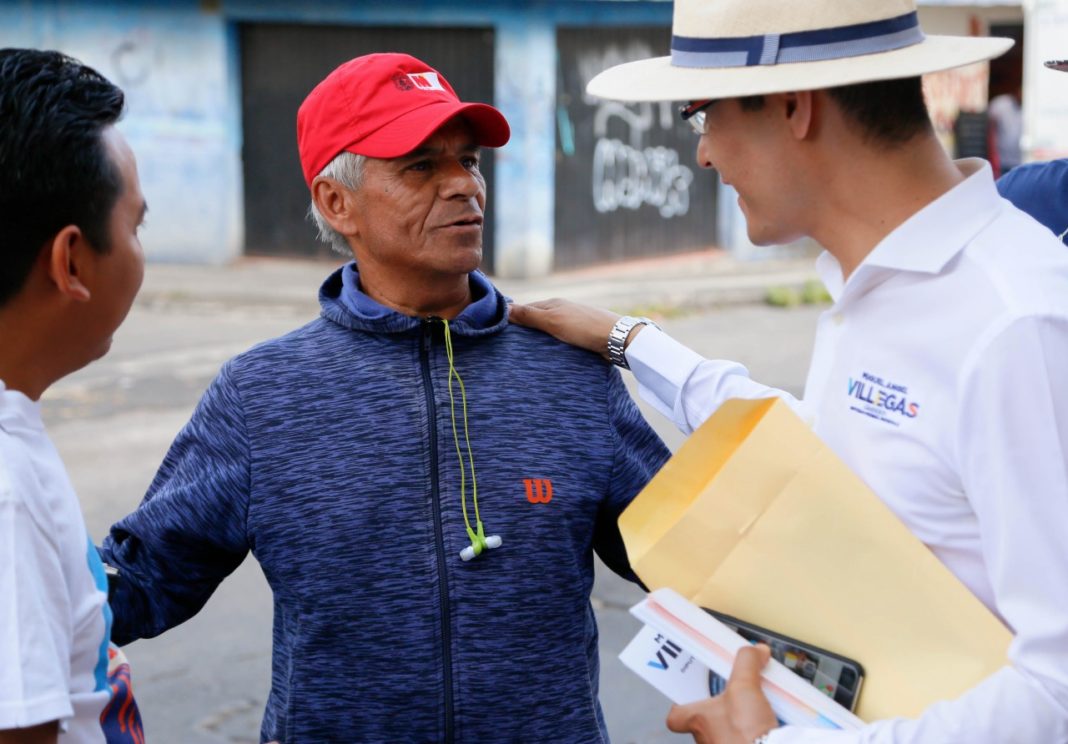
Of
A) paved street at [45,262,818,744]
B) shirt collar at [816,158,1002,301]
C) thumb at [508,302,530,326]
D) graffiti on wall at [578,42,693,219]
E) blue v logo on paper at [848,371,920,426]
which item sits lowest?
paved street at [45,262,818,744]

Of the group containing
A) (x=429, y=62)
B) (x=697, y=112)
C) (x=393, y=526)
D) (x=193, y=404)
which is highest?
(x=697, y=112)

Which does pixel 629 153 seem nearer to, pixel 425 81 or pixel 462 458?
pixel 425 81

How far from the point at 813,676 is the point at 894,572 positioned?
187 mm

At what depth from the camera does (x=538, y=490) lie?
7.69 ft

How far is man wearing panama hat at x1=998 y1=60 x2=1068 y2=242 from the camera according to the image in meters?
Result: 2.83

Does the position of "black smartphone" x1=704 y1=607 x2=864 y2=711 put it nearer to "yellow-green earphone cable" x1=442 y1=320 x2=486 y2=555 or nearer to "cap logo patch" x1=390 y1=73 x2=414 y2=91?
"yellow-green earphone cable" x1=442 y1=320 x2=486 y2=555

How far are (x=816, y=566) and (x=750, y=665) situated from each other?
15 centimetres

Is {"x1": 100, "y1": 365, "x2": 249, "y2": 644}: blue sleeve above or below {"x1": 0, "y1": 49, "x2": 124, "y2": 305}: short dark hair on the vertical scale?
below

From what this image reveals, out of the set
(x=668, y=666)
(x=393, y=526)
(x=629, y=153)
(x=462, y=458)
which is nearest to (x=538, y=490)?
(x=462, y=458)

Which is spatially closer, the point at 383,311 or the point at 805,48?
the point at 805,48

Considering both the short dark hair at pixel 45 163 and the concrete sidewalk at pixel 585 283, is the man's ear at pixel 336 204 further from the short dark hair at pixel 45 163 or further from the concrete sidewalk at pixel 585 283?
the concrete sidewalk at pixel 585 283

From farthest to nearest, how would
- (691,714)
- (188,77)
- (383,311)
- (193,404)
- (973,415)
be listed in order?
(188,77) < (193,404) < (383,311) < (691,714) < (973,415)

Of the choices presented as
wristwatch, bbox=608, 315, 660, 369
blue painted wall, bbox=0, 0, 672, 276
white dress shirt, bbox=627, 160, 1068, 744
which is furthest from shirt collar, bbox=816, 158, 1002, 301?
blue painted wall, bbox=0, 0, 672, 276

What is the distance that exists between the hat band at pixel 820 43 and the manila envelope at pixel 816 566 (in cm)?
46
